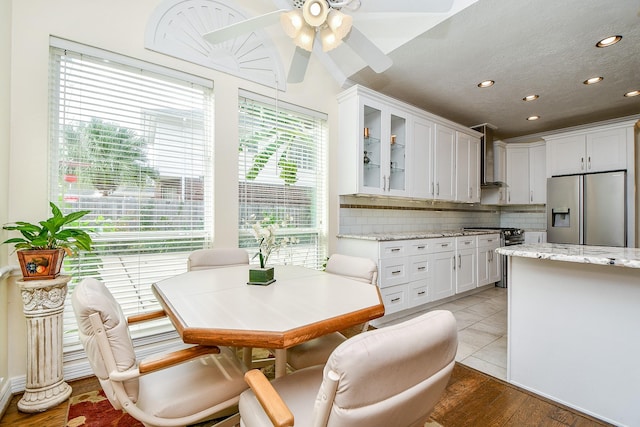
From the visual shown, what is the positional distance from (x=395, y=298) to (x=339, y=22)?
2.62 meters

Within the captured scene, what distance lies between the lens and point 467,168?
4.50 meters

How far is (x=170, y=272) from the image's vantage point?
2404 millimetres

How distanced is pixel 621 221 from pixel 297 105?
451 centimetres

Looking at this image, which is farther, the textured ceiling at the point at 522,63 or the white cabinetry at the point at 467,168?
the white cabinetry at the point at 467,168

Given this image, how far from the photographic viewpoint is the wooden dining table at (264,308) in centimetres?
99

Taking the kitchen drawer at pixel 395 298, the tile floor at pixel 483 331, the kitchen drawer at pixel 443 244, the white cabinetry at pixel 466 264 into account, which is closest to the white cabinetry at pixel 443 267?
the kitchen drawer at pixel 443 244

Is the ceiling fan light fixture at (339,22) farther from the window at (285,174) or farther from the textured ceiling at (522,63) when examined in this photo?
A: the window at (285,174)

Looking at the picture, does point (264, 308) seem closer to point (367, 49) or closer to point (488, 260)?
point (367, 49)

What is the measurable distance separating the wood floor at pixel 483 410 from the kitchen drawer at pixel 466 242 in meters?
2.07

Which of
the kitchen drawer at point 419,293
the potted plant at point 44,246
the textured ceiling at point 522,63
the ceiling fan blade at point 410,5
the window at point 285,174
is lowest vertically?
the kitchen drawer at point 419,293

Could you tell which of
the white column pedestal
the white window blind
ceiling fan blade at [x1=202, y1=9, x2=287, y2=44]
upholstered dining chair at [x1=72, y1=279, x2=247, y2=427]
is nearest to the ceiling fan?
ceiling fan blade at [x1=202, y1=9, x2=287, y2=44]

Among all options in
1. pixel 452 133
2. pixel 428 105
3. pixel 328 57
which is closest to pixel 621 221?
pixel 452 133

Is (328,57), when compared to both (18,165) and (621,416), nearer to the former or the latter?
(18,165)

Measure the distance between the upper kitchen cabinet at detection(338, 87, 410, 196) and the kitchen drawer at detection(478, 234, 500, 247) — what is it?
1559 mm
